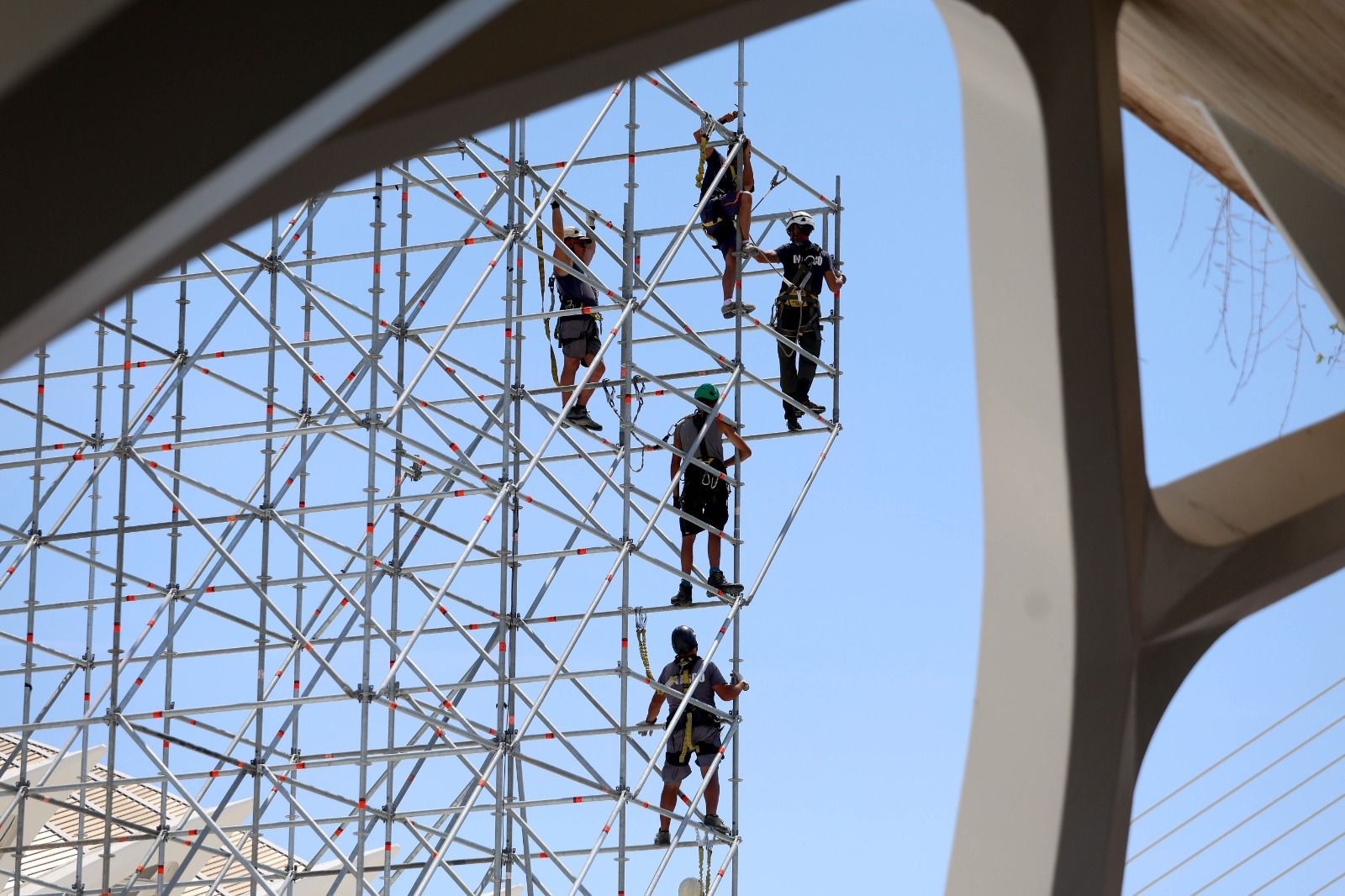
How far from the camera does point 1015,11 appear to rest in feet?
8.63

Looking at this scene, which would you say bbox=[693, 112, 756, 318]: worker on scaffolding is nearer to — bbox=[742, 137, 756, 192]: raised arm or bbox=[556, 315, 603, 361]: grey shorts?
bbox=[742, 137, 756, 192]: raised arm

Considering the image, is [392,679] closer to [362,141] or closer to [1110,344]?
[1110,344]

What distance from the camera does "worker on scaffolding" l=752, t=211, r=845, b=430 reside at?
12.4 meters

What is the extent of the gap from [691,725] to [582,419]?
1847 mm

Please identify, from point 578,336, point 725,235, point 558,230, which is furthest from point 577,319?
point 725,235

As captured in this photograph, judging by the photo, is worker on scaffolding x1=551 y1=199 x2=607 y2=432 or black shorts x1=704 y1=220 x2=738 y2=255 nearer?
worker on scaffolding x1=551 y1=199 x2=607 y2=432

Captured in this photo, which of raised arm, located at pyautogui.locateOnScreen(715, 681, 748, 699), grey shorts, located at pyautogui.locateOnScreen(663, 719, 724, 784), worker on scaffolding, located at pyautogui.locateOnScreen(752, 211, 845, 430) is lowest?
grey shorts, located at pyautogui.locateOnScreen(663, 719, 724, 784)

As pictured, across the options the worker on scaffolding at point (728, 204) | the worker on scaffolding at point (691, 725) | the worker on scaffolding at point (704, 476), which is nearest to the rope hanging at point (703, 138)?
the worker on scaffolding at point (728, 204)

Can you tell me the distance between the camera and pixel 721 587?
38.5 feet

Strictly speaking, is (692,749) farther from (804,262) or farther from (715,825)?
(804,262)

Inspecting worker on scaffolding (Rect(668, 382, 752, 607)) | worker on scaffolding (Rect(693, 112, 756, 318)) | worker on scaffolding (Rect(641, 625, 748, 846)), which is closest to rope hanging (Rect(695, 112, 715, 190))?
worker on scaffolding (Rect(693, 112, 756, 318))

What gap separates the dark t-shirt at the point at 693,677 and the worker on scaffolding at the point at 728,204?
88.2 inches

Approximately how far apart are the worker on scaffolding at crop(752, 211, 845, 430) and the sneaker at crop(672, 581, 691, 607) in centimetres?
149

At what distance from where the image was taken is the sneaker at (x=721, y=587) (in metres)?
11.7
